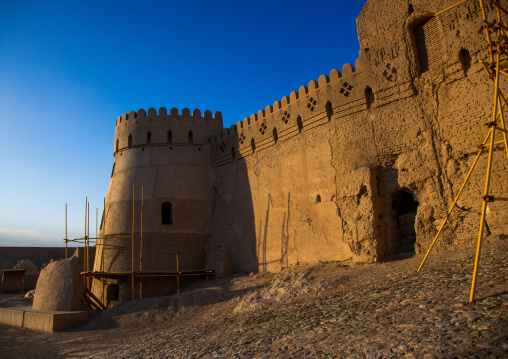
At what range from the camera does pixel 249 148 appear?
45.9 ft

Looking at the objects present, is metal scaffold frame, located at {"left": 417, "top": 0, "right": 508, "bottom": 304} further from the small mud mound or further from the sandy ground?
the small mud mound

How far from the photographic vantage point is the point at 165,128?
15.9m

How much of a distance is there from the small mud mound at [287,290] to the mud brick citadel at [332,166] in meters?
1.57

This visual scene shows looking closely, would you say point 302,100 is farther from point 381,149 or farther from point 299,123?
point 381,149

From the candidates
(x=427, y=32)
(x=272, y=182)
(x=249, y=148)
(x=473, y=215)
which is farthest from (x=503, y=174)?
(x=249, y=148)

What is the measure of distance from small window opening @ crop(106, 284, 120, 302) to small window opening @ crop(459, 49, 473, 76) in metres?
12.6

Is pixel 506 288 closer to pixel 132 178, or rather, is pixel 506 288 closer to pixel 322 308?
pixel 322 308

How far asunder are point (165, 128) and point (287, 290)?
9.53m

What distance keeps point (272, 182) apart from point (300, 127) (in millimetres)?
1990

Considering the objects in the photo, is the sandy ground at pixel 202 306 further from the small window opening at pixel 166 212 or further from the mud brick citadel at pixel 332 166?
the small window opening at pixel 166 212

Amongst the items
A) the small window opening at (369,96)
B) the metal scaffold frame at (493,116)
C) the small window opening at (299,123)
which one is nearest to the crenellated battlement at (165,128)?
the small window opening at (299,123)

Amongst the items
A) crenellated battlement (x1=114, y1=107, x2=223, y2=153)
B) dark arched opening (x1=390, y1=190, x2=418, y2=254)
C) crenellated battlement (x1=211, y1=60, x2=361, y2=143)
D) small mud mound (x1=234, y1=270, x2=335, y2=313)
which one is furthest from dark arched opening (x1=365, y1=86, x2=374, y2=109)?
crenellated battlement (x1=114, y1=107, x2=223, y2=153)

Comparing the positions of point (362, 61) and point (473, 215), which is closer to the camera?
point (473, 215)

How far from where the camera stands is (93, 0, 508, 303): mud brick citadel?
→ 8.37 m
